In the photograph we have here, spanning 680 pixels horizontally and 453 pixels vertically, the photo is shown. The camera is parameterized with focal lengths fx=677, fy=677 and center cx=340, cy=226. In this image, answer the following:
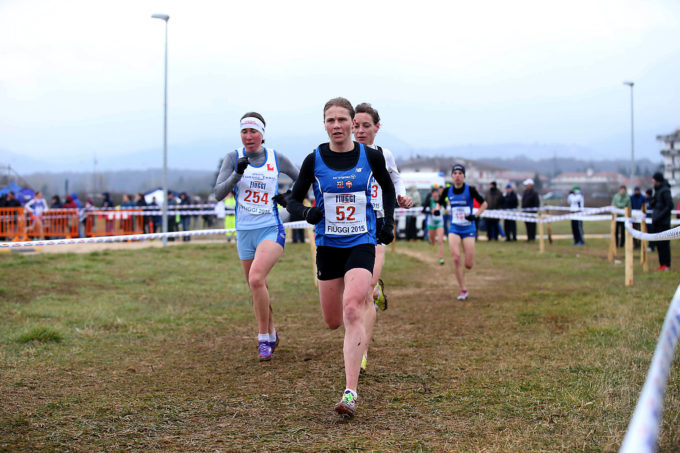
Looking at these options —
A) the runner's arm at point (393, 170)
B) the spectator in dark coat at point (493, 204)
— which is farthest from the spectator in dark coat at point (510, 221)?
the runner's arm at point (393, 170)

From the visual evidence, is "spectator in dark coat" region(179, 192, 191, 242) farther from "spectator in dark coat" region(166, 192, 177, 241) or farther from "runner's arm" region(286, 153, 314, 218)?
"runner's arm" region(286, 153, 314, 218)

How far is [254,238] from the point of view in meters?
7.18

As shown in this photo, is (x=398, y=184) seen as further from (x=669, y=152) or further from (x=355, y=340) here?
(x=669, y=152)

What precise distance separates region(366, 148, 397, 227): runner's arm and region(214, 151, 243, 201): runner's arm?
200 centimetres

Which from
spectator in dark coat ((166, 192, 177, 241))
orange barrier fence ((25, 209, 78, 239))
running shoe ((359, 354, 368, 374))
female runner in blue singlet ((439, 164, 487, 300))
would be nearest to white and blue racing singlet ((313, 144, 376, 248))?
running shoe ((359, 354, 368, 374))

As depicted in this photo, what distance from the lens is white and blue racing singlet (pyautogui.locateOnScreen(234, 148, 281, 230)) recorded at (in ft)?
23.5

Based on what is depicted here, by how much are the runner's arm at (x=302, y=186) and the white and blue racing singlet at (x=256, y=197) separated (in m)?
1.61

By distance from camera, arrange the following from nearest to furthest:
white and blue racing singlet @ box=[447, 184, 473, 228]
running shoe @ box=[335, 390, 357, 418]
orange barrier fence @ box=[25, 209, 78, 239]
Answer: running shoe @ box=[335, 390, 357, 418]
white and blue racing singlet @ box=[447, 184, 473, 228]
orange barrier fence @ box=[25, 209, 78, 239]

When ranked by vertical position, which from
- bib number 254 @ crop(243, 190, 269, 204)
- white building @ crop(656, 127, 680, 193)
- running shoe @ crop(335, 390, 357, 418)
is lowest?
running shoe @ crop(335, 390, 357, 418)

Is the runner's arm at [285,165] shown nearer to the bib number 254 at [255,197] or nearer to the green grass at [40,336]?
the bib number 254 at [255,197]

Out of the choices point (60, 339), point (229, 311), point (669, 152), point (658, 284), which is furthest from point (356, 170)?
point (669, 152)

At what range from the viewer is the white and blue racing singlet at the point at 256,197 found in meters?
7.15

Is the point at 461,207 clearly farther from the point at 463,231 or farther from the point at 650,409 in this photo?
the point at 650,409

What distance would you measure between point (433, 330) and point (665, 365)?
654cm
